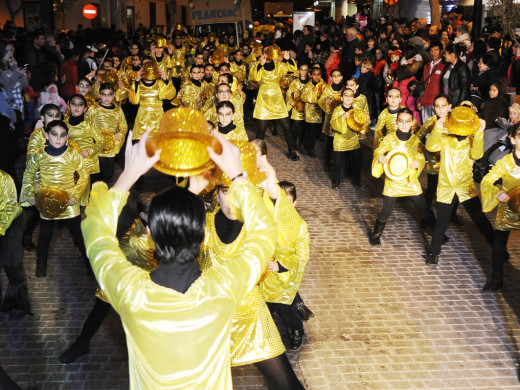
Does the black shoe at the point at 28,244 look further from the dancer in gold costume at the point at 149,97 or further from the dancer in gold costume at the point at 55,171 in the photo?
the dancer in gold costume at the point at 149,97

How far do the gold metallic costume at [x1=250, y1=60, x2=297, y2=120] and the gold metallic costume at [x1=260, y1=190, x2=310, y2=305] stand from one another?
7.14 metres

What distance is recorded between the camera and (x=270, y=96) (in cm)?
1166

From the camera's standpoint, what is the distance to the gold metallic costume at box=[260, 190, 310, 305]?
13.4 ft

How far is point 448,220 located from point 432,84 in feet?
17.5

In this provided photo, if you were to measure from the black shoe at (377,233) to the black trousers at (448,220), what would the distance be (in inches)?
29.9

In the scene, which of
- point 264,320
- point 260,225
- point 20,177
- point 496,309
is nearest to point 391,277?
point 496,309

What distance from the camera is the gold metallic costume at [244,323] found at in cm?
353

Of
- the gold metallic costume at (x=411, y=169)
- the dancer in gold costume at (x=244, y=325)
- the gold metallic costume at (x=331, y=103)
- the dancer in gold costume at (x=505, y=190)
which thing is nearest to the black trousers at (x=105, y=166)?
the gold metallic costume at (x=331, y=103)

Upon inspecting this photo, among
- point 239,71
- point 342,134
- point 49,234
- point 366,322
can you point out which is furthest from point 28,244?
point 239,71

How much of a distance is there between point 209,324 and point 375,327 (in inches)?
136

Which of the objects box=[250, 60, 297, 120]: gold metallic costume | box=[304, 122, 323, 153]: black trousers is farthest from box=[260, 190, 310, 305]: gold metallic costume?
box=[304, 122, 323, 153]: black trousers

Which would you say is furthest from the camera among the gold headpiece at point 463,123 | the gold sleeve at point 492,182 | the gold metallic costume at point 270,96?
the gold metallic costume at point 270,96

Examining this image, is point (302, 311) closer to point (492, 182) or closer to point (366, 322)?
point (366, 322)

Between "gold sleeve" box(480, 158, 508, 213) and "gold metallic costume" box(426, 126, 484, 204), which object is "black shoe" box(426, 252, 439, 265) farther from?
"gold sleeve" box(480, 158, 508, 213)
